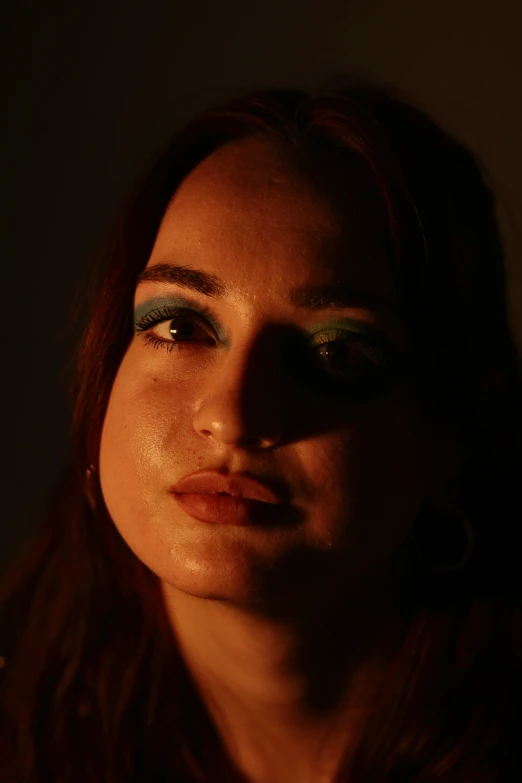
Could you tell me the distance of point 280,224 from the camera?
0.92 m

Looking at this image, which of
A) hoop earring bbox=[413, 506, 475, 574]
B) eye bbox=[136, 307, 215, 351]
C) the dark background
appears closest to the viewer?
eye bbox=[136, 307, 215, 351]

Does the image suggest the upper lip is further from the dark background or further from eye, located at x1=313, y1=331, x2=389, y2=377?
the dark background

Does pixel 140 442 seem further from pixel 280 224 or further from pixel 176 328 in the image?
pixel 280 224

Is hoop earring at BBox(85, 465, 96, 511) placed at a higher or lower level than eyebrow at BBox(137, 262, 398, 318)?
lower

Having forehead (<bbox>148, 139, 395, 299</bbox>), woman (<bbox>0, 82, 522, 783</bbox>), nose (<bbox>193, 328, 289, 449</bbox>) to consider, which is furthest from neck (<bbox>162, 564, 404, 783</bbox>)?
forehead (<bbox>148, 139, 395, 299</bbox>)

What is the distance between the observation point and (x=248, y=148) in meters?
1.01

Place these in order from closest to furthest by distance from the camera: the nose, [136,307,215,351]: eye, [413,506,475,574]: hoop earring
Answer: the nose, [136,307,215,351]: eye, [413,506,475,574]: hoop earring

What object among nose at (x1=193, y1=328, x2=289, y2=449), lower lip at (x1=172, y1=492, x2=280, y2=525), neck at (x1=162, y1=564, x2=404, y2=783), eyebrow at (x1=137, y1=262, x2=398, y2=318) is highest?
eyebrow at (x1=137, y1=262, x2=398, y2=318)

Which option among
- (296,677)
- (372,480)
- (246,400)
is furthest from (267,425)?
(296,677)

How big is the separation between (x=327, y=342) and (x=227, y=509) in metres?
0.21

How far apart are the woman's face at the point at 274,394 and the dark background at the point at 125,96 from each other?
402mm

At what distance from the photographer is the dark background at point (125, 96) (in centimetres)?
133

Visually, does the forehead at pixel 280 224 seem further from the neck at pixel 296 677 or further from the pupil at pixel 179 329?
the neck at pixel 296 677

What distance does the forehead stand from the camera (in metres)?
0.91
